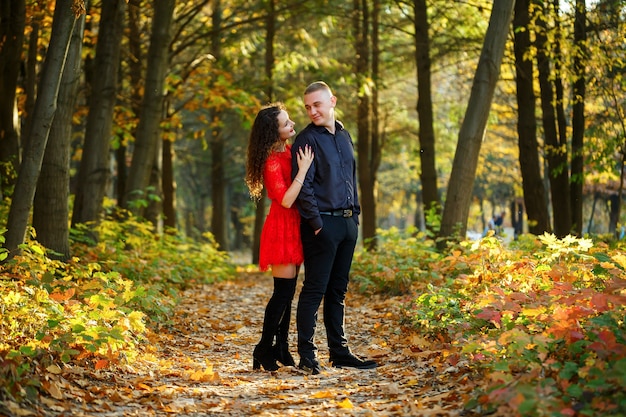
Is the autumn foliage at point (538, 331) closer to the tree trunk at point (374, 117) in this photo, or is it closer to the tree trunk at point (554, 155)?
the tree trunk at point (554, 155)

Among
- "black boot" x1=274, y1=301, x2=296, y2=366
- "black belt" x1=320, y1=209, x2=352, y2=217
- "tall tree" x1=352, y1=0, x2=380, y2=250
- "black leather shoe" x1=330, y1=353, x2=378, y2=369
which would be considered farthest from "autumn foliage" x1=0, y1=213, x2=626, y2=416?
"tall tree" x1=352, y1=0, x2=380, y2=250

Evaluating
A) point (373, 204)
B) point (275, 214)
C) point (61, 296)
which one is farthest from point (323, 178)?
point (373, 204)

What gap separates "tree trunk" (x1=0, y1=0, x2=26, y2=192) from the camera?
12.9m

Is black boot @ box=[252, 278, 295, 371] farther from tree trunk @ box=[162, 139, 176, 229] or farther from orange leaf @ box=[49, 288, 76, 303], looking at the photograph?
tree trunk @ box=[162, 139, 176, 229]

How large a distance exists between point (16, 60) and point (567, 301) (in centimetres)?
1083

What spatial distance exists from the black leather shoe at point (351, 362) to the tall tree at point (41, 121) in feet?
11.2

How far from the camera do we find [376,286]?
1143 cm

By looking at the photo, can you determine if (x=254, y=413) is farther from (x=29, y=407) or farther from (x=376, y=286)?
(x=376, y=286)

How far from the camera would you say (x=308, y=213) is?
20.8 feet

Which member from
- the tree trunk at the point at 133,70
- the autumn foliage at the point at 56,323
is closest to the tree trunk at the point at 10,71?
the autumn foliage at the point at 56,323

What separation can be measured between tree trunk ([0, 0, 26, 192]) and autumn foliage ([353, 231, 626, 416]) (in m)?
7.77

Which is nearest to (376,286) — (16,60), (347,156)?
(347,156)

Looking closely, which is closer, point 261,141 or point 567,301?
point 567,301

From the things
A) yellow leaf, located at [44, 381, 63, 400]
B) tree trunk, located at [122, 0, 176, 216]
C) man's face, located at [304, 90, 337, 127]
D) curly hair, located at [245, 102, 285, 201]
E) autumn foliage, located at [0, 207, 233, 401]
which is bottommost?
yellow leaf, located at [44, 381, 63, 400]
